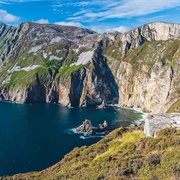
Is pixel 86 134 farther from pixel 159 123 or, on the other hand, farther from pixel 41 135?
pixel 159 123

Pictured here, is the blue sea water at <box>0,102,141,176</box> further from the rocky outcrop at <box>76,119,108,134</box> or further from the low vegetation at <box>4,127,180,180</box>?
the low vegetation at <box>4,127,180,180</box>

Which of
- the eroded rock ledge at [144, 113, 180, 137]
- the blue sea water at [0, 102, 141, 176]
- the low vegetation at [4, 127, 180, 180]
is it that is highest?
the eroded rock ledge at [144, 113, 180, 137]

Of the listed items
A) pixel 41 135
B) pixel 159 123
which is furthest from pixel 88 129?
pixel 159 123

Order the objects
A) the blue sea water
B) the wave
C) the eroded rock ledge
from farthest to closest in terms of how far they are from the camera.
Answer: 1. the wave
2. the blue sea water
3. the eroded rock ledge

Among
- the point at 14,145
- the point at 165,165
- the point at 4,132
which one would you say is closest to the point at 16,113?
the point at 4,132

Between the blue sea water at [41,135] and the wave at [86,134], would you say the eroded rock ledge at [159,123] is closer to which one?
the blue sea water at [41,135]

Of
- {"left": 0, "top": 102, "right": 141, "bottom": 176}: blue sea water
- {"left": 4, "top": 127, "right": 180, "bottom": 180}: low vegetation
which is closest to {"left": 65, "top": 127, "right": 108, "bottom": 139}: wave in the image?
{"left": 0, "top": 102, "right": 141, "bottom": 176}: blue sea water
